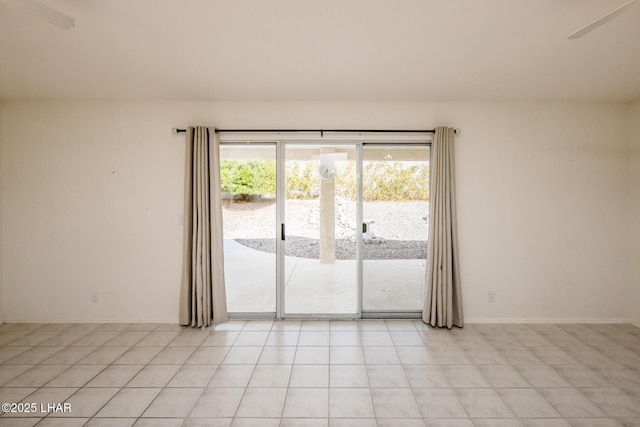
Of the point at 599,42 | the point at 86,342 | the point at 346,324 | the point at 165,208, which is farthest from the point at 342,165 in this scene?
the point at 86,342

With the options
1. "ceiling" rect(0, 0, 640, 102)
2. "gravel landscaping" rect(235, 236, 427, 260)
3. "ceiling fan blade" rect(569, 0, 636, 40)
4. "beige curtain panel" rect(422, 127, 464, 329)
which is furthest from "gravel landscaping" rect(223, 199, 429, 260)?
"ceiling fan blade" rect(569, 0, 636, 40)

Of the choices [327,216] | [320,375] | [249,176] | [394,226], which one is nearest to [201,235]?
[249,176]

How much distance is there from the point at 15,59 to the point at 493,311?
5.09 metres

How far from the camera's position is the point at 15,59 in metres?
2.49

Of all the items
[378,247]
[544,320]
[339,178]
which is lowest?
[544,320]

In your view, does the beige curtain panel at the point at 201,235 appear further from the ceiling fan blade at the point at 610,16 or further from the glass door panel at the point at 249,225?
the ceiling fan blade at the point at 610,16

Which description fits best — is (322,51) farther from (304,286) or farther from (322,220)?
(304,286)

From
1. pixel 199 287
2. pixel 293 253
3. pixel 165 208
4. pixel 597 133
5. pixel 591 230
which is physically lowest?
pixel 199 287

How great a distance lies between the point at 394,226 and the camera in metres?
3.70

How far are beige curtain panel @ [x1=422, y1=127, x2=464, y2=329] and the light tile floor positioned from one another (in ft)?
0.75

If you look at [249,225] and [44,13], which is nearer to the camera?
[44,13]

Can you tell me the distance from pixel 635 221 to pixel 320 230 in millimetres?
3518

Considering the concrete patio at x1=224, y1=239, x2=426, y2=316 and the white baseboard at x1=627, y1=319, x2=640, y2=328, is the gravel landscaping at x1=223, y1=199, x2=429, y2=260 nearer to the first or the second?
the concrete patio at x1=224, y1=239, x2=426, y2=316

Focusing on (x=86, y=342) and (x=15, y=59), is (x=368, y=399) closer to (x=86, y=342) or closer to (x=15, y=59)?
(x=86, y=342)
